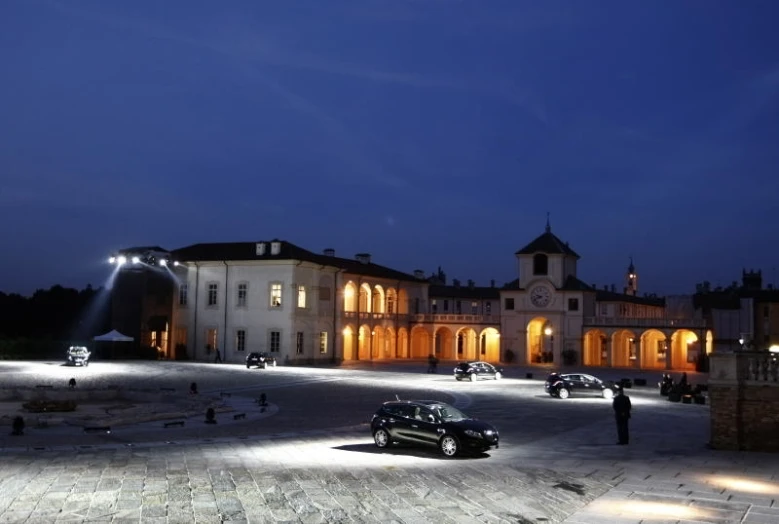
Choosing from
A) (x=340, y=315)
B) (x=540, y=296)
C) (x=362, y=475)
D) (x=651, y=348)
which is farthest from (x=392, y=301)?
(x=362, y=475)

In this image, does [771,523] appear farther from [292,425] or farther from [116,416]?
[116,416]

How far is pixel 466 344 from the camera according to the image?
77875 mm

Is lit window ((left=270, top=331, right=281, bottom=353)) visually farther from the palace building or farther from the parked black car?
the parked black car

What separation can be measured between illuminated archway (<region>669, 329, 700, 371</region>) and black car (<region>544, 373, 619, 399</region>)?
31.4 meters

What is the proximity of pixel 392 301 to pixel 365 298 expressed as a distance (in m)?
4.79

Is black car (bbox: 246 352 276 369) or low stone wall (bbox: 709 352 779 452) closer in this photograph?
low stone wall (bbox: 709 352 779 452)

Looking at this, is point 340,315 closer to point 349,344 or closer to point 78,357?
point 349,344

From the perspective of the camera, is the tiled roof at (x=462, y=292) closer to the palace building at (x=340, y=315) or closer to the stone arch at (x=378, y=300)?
the palace building at (x=340, y=315)

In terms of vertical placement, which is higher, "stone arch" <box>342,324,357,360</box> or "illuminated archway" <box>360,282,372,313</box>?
"illuminated archway" <box>360,282,372,313</box>

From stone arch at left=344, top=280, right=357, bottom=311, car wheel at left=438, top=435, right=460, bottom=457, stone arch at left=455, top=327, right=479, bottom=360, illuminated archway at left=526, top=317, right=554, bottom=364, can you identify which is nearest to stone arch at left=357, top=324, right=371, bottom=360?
stone arch at left=344, top=280, right=357, bottom=311

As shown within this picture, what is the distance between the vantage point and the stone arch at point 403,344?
75.2 metres

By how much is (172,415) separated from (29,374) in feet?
70.8

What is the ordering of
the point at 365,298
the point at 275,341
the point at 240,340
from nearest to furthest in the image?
the point at 275,341 < the point at 240,340 < the point at 365,298

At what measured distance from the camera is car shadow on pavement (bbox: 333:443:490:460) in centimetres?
1834
